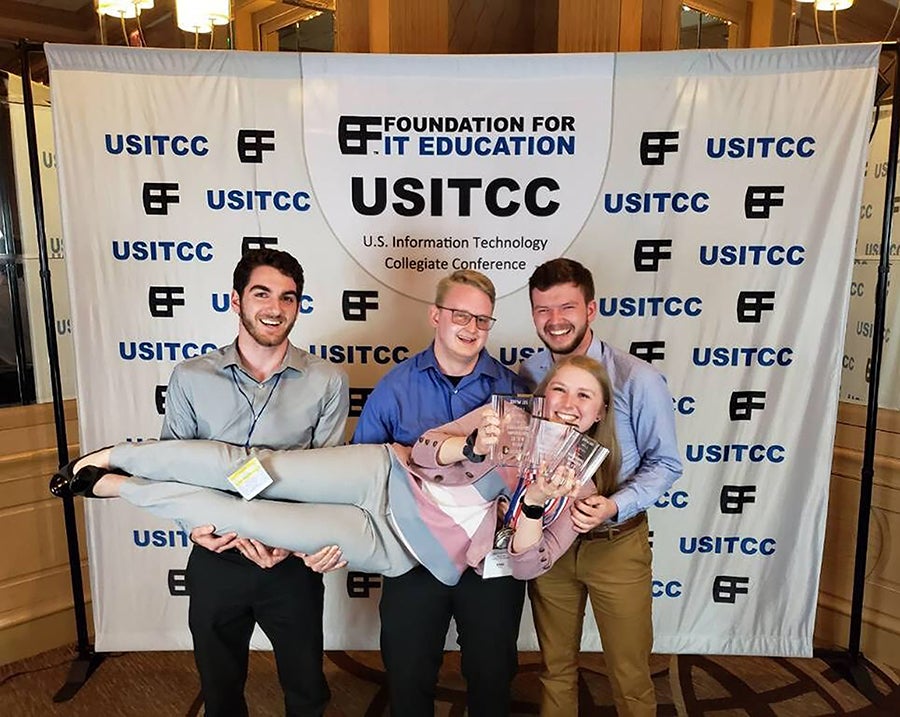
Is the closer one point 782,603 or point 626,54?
point 626,54

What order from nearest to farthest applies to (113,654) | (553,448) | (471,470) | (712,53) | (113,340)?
(553,448)
(471,470)
(712,53)
(113,340)
(113,654)

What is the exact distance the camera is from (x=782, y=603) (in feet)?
8.66

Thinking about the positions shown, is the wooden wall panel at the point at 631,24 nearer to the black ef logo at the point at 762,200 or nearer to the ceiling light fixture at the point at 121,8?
the black ef logo at the point at 762,200

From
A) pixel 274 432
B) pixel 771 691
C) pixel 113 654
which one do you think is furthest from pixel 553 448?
pixel 113 654

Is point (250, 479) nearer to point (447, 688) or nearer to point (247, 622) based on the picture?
point (247, 622)

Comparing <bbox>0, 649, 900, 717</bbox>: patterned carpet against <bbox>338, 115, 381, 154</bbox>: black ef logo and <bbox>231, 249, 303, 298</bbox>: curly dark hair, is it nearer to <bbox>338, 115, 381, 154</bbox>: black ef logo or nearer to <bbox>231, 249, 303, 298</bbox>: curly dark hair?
<bbox>231, 249, 303, 298</bbox>: curly dark hair

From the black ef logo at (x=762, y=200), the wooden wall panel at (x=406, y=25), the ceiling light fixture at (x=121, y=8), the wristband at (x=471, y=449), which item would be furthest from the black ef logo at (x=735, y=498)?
the ceiling light fixture at (x=121, y=8)

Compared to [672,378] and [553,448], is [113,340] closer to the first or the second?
[553,448]

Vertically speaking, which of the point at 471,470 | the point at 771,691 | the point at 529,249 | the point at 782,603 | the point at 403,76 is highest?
the point at 403,76

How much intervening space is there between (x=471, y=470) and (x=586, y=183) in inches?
47.9

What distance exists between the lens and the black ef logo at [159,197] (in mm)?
2422

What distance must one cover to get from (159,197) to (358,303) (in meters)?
0.81

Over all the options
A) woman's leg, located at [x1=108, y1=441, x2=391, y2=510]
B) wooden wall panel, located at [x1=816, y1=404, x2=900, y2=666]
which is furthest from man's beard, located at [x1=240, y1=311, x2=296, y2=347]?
wooden wall panel, located at [x1=816, y1=404, x2=900, y2=666]

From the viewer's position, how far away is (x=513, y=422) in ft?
5.30
